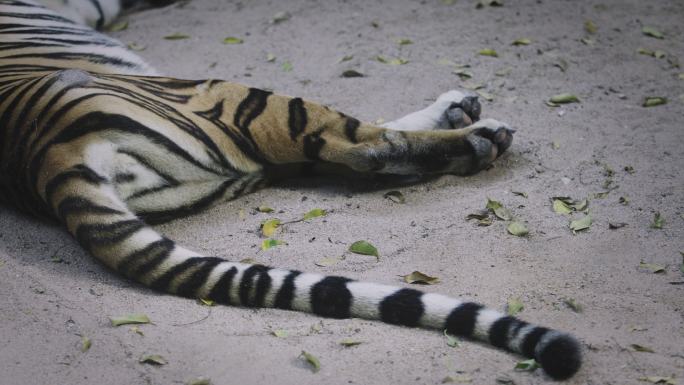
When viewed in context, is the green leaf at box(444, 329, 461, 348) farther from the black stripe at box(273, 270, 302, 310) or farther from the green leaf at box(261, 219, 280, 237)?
the green leaf at box(261, 219, 280, 237)

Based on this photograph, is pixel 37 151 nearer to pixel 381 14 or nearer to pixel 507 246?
pixel 507 246

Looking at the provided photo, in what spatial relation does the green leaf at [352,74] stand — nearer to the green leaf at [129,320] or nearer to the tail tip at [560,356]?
the green leaf at [129,320]

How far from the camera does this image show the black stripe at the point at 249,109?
13.2 feet

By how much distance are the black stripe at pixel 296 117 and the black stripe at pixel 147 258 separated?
40.0 inches

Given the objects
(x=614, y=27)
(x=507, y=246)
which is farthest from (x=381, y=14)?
(x=507, y=246)

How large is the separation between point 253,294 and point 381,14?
3757mm

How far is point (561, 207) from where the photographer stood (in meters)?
3.89

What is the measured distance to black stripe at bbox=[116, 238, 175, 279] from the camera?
3.22 metres

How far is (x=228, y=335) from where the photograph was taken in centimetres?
298

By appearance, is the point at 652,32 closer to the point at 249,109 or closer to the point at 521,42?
the point at 521,42

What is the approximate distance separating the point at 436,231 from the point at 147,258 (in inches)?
49.5

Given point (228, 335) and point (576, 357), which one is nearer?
point (576, 357)

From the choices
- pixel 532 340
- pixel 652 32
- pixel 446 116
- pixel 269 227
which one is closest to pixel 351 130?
pixel 269 227

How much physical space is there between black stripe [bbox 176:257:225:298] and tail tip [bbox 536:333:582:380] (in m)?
1.24
